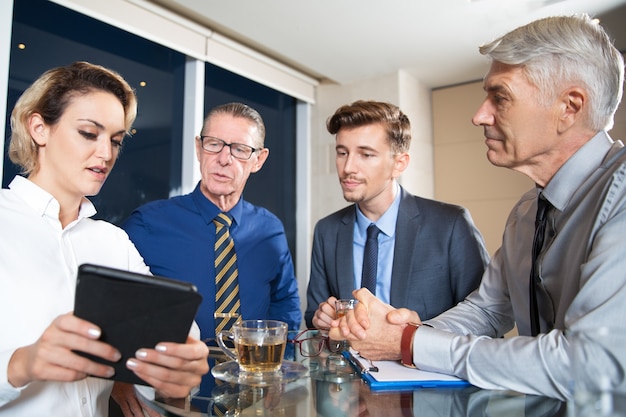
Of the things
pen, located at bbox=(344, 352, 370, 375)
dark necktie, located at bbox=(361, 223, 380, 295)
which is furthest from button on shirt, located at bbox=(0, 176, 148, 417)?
dark necktie, located at bbox=(361, 223, 380, 295)

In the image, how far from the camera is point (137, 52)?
363 cm

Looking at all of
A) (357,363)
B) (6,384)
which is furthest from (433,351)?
(6,384)

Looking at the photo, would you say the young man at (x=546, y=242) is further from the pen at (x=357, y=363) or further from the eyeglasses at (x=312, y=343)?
the eyeglasses at (x=312, y=343)

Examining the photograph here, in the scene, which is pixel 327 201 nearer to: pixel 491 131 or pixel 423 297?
pixel 423 297

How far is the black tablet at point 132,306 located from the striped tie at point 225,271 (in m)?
1.32

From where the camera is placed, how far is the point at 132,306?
0.89m

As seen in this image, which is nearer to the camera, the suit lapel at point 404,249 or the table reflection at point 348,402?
the table reflection at point 348,402

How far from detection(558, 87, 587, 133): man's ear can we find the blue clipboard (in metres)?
0.86

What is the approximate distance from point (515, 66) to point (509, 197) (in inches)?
136

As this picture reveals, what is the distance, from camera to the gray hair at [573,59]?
1399 mm

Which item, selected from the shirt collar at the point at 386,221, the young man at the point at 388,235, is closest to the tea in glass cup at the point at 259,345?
the young man at the point at 388,235

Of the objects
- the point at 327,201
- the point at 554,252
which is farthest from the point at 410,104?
the point at 554,252

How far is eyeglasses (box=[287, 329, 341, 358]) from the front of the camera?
154 centimetres

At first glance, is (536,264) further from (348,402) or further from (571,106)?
(348,402)
